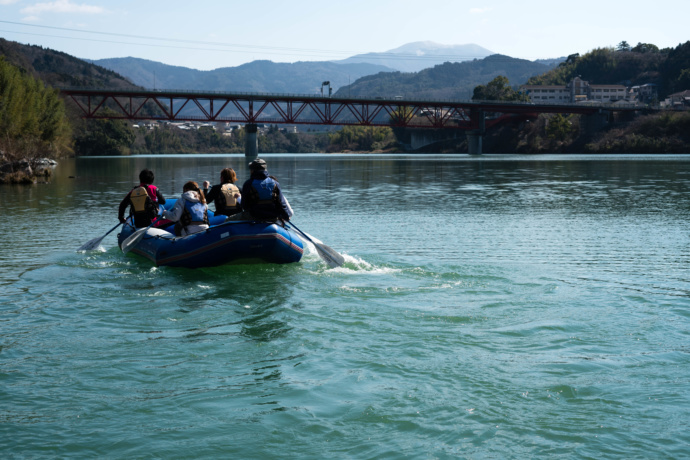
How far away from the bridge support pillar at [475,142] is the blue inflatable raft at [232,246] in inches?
4831

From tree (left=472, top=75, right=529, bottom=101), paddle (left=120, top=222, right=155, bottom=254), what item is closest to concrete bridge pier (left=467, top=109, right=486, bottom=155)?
tree (left=472, top=75, right=529, bottom=101)

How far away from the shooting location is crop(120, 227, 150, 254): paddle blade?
48.1ft

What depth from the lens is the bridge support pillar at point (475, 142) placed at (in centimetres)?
13188

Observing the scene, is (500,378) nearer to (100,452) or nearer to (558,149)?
(100,452)

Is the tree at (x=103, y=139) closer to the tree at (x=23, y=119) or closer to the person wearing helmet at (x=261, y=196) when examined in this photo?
the tree at (x=23, y=119)

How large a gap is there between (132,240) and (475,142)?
124 meters

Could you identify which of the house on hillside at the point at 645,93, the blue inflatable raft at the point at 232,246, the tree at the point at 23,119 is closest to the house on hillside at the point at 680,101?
the house on hillside at the point at 645,93

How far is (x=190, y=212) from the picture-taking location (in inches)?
550

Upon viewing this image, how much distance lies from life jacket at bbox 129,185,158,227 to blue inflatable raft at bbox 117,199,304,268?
6.37 ft

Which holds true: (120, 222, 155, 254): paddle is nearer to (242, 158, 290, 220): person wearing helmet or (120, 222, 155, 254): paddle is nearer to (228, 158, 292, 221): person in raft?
(228, 158, 292, 221): person in raft

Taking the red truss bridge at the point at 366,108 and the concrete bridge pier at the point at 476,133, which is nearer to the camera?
the red truss bridge at the point at 366,108

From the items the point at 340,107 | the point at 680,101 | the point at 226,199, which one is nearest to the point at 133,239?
the point at 226,199

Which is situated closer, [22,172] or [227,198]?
[227,198]

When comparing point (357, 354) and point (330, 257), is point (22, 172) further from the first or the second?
point (357, 354)
